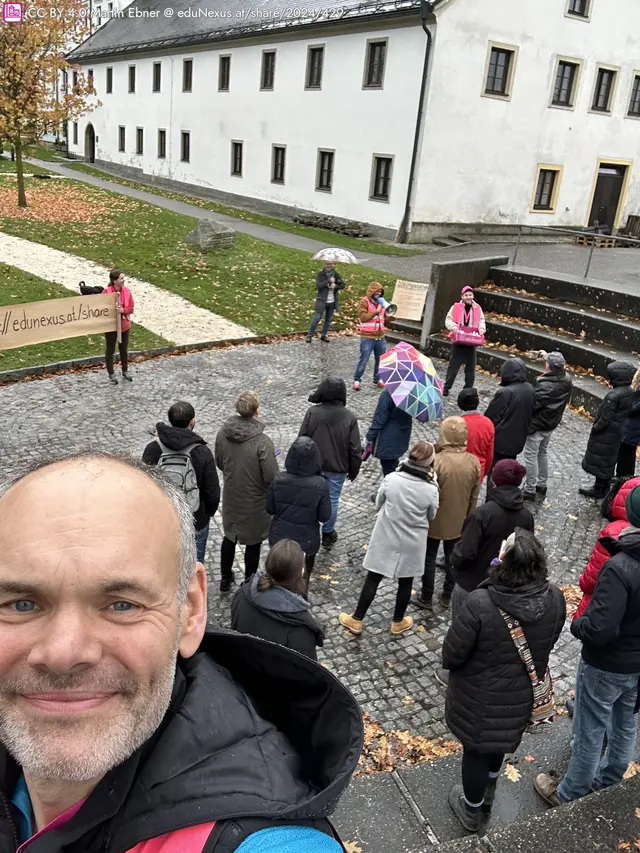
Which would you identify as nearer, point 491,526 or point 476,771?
point 476,771

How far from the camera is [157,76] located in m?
37.7

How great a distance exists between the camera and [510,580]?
138 inches

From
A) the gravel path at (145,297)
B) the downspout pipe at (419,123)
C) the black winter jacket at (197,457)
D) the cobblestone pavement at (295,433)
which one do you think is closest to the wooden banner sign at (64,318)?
the cobblestone pavement at (295,433)

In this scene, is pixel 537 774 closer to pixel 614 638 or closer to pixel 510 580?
pixel 614 638

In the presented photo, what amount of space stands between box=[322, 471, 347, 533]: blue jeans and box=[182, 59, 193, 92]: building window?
34.5 m

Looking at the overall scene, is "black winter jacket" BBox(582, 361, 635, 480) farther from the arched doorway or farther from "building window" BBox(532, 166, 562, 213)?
the arched doorway

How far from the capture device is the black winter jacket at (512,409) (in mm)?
7496

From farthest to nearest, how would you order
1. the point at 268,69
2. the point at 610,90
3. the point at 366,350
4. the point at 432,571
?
the point at 268,69 → the point at 610,90 → the point at 366,350 → the point at 432,571

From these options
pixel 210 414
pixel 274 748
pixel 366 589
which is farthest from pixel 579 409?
pixel 274 748

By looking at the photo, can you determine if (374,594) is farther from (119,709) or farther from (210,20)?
(210,20)

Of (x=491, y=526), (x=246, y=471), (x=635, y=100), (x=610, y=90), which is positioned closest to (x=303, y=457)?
(x=246, y=471)

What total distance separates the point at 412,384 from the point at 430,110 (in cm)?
1995

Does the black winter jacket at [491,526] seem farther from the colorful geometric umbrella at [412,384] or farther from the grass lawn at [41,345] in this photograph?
the grass lawn at [41,345]

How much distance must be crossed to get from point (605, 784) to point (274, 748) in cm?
351
